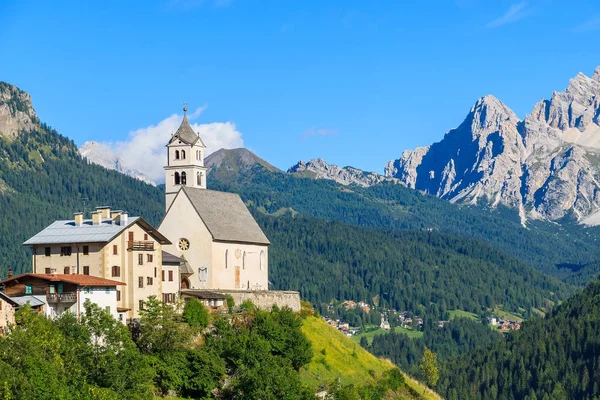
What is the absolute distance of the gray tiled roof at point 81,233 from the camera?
9694cm

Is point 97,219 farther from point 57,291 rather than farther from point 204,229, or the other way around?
point 204,229

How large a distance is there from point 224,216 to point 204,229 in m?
5.83

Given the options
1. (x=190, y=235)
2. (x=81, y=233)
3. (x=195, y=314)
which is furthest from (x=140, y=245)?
(x=190, y=235)

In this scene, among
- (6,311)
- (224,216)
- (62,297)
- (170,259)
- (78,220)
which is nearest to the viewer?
(6,311)

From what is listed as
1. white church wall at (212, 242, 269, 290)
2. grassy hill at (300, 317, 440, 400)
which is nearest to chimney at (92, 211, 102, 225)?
white church wall at (212, 242, 269, 290)

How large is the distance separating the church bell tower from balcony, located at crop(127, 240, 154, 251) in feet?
80.5

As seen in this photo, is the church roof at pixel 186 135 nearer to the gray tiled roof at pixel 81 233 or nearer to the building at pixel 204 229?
the building at pixel 204 229

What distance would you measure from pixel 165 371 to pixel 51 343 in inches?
505

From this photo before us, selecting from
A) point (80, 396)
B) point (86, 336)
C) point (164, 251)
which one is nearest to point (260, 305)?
point (164, 251)

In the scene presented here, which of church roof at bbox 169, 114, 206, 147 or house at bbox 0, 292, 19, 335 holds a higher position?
church roof at bbox 169, 114, 206, 147

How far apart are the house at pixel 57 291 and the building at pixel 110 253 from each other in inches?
162

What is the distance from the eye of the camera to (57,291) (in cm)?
8950

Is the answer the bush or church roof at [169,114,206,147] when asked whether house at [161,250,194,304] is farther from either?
church roof at [169,114,206,147]

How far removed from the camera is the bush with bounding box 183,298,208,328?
3819 inches
